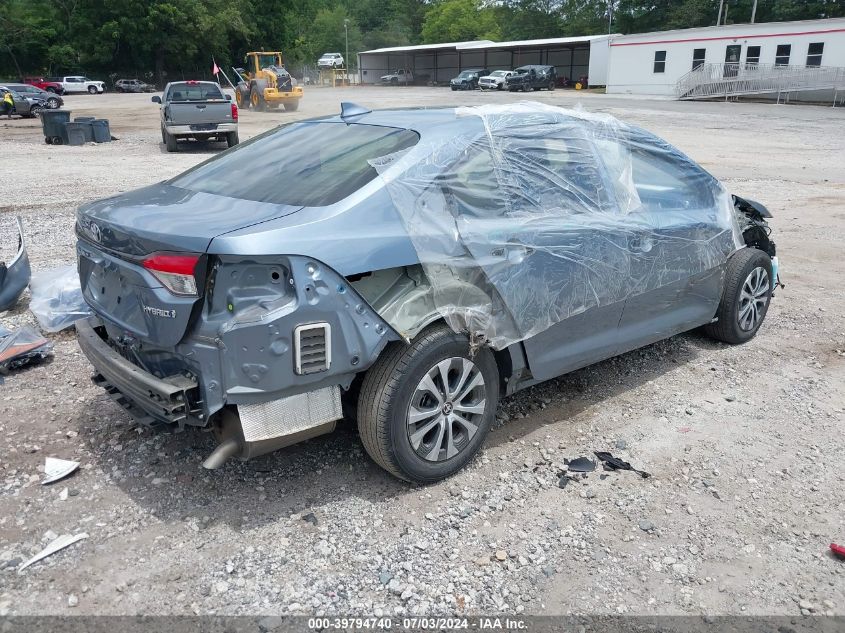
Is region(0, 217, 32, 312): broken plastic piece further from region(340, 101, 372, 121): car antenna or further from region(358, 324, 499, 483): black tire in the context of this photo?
region(358, 324, 499, 483): black tire

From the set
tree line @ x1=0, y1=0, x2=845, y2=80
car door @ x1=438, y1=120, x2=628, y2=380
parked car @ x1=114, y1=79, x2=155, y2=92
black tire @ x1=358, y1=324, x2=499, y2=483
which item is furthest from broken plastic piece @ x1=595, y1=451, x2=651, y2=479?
parked car @ x1=114, y1=79, x2=155, y2=92

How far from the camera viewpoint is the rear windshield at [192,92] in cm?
1806

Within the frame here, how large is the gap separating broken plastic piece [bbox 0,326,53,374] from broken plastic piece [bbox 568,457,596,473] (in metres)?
3.54

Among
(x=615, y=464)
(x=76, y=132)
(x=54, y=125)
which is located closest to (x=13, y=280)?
(x=615, y=464)

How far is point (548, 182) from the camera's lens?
12.3 ft

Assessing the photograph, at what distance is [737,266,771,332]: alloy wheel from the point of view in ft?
16.7

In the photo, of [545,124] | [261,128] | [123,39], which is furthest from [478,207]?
[123,39]

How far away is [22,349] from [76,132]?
17.2 metres

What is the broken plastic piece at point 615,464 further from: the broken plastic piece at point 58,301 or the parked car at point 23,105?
the parked car at point 23,105

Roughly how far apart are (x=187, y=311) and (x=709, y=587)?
236 cm

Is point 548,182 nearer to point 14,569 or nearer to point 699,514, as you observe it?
point 699,514

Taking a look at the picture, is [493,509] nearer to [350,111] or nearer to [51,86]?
[350,111]

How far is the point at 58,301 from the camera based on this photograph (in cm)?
546

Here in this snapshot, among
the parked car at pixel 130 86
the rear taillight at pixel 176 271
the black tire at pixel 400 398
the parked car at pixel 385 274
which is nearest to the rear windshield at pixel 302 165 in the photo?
the parked car at pixel 385 274
